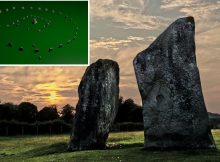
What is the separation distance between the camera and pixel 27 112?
65.3 metres

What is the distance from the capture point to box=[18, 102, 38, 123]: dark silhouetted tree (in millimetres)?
64250

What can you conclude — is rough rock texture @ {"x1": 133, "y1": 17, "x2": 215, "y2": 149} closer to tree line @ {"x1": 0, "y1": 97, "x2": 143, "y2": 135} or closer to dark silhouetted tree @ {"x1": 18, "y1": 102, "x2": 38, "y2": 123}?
tree line @ {"x1": 0, "y1": 97, "x2": 143, "y2": 135}

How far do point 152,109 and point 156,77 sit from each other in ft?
5.12

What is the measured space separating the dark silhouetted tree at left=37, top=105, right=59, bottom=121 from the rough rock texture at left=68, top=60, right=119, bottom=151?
115ft

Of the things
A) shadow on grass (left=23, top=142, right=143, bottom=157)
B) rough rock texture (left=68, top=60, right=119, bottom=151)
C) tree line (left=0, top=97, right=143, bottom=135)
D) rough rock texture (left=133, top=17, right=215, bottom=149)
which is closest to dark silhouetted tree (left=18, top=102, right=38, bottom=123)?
tree line (left=0, top=97, right=143, bottom=135)

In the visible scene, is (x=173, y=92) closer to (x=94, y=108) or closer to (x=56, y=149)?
(x=94, y=108)

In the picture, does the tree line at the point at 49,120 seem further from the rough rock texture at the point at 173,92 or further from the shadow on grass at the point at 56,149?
the rough rock texture at the point at 173,92

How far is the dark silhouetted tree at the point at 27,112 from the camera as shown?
211 ft

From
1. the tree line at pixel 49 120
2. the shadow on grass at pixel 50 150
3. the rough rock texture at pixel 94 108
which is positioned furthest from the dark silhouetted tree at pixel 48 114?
the rough rock texture at pixel 94 108

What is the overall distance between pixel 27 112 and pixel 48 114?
8.31 feet

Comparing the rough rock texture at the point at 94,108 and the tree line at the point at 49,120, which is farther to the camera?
→ the tree line at the point at 49,120

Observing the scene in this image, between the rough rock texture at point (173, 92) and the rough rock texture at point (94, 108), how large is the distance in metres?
4.03

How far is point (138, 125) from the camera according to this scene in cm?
5825

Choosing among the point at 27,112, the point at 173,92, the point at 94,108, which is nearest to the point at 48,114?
the point at 27,112
